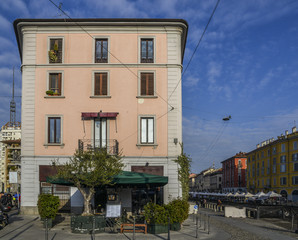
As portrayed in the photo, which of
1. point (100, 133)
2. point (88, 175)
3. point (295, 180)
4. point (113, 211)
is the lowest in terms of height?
point (295, 180)

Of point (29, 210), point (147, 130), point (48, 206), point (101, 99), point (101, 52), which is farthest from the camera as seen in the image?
point (101, 52)

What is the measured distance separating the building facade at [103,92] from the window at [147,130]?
0.25 feet

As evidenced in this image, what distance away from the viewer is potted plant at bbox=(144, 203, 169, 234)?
53.8ft

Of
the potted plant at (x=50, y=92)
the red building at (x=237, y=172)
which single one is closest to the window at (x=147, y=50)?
the potted plant at (x=50, y=92)

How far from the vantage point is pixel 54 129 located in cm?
2698

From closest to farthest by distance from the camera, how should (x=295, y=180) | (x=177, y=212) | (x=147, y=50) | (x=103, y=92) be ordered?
(x=177, y=212) < (x=103, y=92) < (x=147, y=50) < (x=295, y=180)

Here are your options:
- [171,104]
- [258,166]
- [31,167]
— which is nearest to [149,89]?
[171,104]

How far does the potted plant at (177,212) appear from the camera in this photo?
659 inches

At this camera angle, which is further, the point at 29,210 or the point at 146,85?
the point at 146,85

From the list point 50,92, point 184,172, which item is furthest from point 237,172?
point 50,92

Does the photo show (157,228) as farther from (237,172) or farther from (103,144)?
(237,172)

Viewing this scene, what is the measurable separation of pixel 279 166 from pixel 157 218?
7092 centimetres

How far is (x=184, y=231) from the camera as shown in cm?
1764

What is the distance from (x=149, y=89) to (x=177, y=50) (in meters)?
3.74
